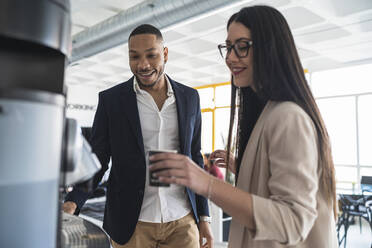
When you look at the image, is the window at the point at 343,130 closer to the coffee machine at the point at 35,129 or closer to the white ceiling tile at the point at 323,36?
the white ceiling tile at the point at 323,36

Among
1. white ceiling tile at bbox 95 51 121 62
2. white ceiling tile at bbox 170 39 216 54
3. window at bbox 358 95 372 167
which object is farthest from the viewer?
window at bbox 358 95 372 167

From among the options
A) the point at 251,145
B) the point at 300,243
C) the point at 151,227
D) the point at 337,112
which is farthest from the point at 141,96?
the point at 337,112

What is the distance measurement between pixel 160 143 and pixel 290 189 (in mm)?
841

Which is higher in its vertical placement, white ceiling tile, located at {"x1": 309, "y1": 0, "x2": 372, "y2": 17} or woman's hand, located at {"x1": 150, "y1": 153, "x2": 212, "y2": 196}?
white ceiling tile, located at {"x1": 309, "y1": 0, "x2": 372, "y2": 17}

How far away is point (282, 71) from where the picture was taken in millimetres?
943

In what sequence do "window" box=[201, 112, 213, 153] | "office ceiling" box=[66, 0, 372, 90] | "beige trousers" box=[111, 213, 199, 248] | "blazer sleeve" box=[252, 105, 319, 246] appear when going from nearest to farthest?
1. "blazer sleeve" box=[252, 105, 319, 246]
2. "beige trousers" box=[111, 213, 199, 248]
3. "office ceiling" box=[66, 0, 372, 90]
4. "window" box=[201, 112, 213, 153]

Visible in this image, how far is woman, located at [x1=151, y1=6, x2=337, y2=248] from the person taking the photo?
841 millimetres

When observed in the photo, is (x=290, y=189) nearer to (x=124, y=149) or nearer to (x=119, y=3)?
(x=124, y=149)

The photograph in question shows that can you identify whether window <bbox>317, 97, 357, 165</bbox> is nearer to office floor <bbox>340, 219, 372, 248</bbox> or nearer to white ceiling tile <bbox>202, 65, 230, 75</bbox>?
office floor <bbox>340, 219, 372, 248</bbox>

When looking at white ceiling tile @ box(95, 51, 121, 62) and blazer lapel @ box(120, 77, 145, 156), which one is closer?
blazer lapel @ box(120, 77, 145, 156)

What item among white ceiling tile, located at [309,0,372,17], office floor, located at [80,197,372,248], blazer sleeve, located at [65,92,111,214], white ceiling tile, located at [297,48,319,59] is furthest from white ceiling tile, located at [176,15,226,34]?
blazer sleeve, located at [65,92,111,214]

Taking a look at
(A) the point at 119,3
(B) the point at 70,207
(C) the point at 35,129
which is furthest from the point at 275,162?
(A) the point at 119,3

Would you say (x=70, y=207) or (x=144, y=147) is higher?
(x=144, y=147)

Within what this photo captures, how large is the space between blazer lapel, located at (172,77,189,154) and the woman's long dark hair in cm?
69
